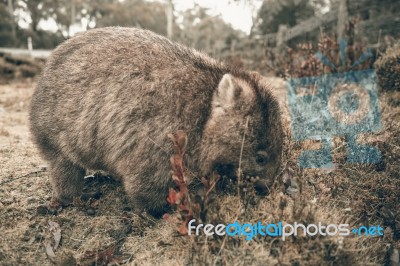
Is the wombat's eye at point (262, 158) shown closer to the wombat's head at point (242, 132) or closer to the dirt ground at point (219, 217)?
the wombat's head at point (242, 132)

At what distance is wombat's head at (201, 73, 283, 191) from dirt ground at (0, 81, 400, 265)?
27 centimetres

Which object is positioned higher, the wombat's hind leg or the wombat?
the wombat

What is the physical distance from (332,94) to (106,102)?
3381 millimetres

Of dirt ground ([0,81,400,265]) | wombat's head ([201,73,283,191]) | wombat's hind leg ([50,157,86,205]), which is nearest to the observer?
dirt ground ([0,81,400,265])

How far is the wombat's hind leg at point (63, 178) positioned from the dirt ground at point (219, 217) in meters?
0.13

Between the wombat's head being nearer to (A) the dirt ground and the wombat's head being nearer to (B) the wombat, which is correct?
(B) the wombat

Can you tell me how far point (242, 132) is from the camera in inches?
128

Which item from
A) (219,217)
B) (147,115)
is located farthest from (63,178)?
(219,217)

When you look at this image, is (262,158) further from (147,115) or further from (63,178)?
(63,178)

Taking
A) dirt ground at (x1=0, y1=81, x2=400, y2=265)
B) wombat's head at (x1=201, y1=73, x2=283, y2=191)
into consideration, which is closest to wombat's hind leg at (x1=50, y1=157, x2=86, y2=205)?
dirt ground at (x1=0, y1=81, x2=400, y2=265)

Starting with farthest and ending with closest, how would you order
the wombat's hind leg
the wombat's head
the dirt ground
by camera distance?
the wombat's hind leg, the wombat's head, the dirt ground

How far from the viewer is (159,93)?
11.0 feet

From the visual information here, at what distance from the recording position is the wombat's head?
3234 millimetres

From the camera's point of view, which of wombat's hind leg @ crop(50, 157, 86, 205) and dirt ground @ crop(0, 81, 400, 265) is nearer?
dirt ground @ crop(0, 81, 400, 265)
